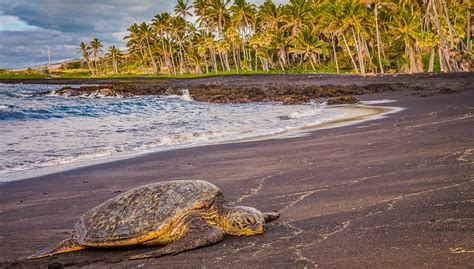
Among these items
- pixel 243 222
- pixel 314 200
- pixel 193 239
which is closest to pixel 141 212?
pixel 193 239

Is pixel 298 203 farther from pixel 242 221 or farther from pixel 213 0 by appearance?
pixel 213 0

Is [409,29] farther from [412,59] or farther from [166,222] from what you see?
[166,222]

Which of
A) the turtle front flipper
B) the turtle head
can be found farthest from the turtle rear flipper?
the turtle head

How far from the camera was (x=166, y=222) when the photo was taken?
4207mm

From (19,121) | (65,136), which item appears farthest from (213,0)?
(65,136)

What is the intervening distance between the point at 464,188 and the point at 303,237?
77.1 inches

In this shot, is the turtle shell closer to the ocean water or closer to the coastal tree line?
the ocean water

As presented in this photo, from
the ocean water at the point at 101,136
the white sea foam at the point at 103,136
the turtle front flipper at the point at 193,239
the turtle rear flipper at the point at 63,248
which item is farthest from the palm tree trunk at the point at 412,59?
the turtle rear flipper at the point at 63,248

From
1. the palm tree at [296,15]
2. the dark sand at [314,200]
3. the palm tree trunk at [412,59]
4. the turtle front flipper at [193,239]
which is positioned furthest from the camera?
the palm tree at [296,15]

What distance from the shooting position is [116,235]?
418 cm

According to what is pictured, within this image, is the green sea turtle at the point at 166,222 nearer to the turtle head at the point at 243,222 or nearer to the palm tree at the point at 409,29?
the turtle head at the point at 243,222

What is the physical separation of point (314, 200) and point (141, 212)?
2.09 metres

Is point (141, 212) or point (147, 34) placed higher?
point (147, 34)

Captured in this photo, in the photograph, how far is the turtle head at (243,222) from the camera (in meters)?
4.25
